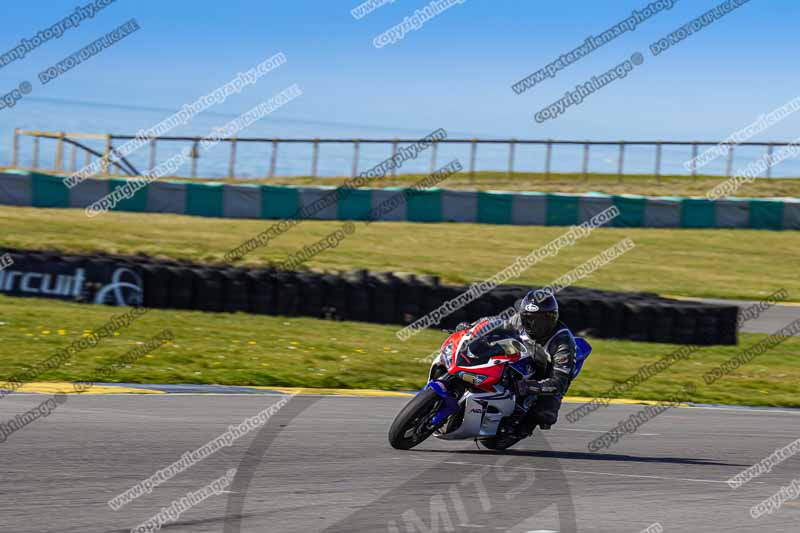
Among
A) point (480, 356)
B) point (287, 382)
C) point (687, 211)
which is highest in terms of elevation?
point (687, 211)

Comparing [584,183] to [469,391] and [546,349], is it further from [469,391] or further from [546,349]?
[469,391]

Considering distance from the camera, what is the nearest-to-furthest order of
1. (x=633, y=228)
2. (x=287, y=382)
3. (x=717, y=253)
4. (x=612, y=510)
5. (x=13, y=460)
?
(x=612, y=510) → (x=13, y=460) → (x=287, y=382) → (x=717, y=253) → (x=633, y=228)

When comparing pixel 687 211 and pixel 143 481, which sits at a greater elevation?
pixel 687 211

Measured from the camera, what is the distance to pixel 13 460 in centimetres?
769

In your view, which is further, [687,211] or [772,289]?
[687,211]

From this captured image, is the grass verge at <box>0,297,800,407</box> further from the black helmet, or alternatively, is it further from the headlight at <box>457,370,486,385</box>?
the headlight at <box>457,370,486,385</box>

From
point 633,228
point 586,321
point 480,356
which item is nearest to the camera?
point 480,356

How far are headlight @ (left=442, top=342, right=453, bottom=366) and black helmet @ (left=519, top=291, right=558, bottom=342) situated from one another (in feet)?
2.46

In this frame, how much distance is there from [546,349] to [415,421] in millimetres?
1275

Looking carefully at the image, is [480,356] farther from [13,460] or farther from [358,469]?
[13,460]

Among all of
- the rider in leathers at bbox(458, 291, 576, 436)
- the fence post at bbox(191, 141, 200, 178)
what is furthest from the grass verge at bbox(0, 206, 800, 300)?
the rider in leathers at bbox(458, 291, 576, 436)

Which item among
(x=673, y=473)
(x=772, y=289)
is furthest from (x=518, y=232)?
(x=673, y=473)

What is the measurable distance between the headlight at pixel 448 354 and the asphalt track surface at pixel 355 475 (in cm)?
77

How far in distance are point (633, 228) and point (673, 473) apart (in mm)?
24522
